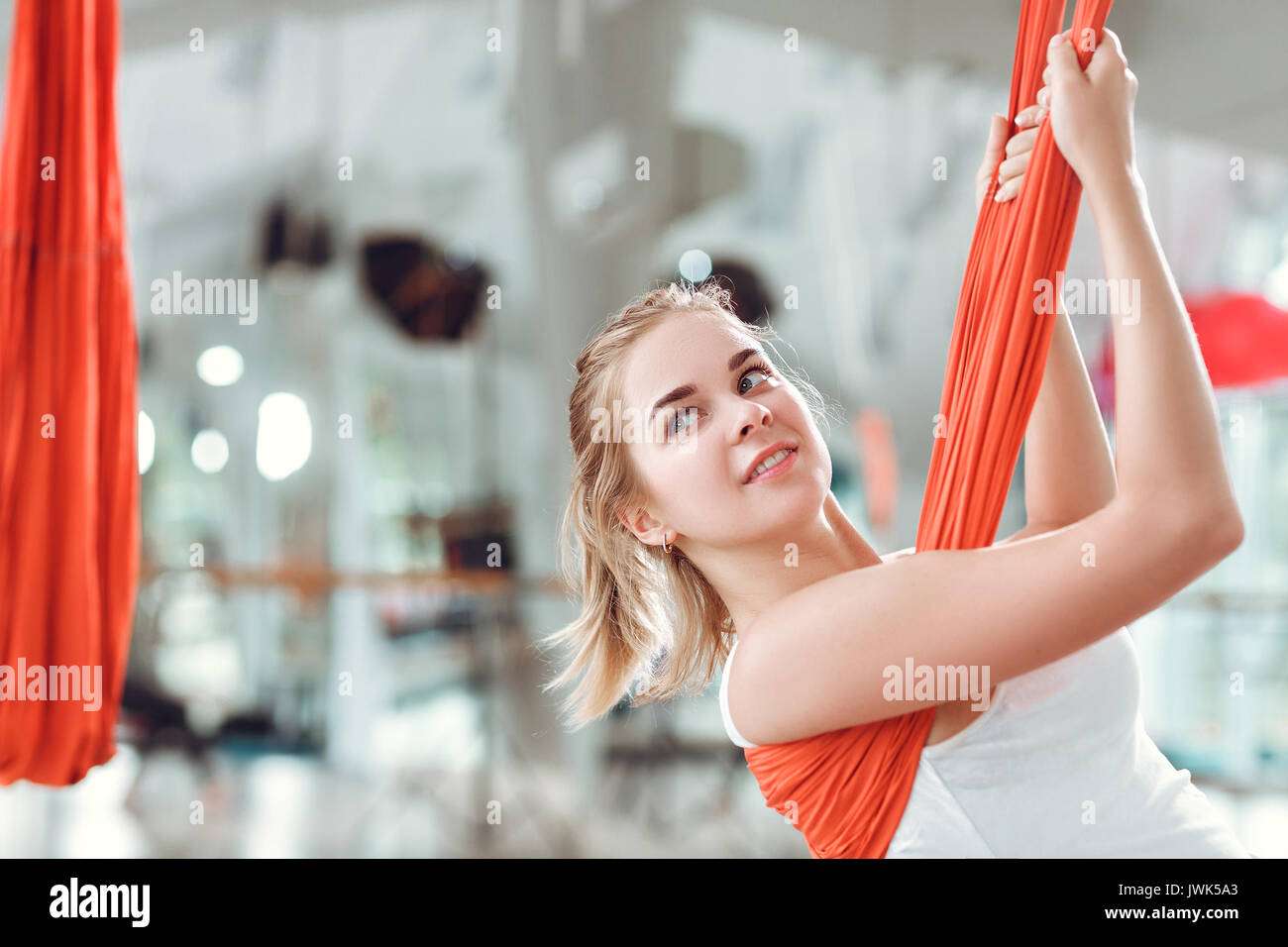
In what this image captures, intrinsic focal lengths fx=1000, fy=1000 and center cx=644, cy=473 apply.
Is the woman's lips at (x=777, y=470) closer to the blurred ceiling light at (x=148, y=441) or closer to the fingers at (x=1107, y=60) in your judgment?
the fingers at (x=1107, y=60)

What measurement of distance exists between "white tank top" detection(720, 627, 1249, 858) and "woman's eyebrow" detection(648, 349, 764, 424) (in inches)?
15.3

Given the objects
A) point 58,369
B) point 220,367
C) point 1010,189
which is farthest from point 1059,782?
point 220,367

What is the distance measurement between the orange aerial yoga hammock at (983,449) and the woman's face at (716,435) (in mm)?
136

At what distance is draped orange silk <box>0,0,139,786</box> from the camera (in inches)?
54.7

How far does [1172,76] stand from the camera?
395 centimetres

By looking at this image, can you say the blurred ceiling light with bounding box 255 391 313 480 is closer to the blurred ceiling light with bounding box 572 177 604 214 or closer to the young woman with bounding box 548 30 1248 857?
the blurred ceiling light with bounding box 572 177 604 214

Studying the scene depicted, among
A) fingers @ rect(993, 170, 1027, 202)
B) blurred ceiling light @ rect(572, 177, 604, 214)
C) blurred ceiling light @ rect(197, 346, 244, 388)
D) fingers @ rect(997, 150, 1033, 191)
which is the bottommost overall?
fingers @ rect(993, 170, 1027, 202)

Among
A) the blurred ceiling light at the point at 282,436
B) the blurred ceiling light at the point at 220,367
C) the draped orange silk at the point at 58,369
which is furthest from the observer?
the blurred ceiling light at the point at 220,367

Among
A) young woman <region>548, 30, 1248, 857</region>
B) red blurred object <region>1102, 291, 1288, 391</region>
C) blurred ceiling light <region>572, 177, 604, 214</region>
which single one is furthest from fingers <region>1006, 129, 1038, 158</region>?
blurred ceiling light <region>572, 177, 604, 214</region>

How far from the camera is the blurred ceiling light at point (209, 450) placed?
5188 millimetres

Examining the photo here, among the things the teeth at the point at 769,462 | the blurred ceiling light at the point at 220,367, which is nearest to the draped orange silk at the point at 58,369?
the teeth at the point at 769,462

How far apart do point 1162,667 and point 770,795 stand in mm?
4603

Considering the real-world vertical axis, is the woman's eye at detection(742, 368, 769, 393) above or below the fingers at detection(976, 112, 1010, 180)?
below
